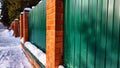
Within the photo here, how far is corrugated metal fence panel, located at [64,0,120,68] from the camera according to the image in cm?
217

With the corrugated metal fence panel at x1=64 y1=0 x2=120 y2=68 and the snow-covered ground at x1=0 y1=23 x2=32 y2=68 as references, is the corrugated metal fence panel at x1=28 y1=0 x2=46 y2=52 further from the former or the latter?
the corrugated metal fence panel at x1=64 y1=0 x2=120 y2=68

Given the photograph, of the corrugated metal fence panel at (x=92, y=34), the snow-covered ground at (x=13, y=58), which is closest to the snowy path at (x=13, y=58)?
the snow-covered ground at (x=13, y=58)

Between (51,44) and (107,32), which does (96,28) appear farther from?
(51,44)

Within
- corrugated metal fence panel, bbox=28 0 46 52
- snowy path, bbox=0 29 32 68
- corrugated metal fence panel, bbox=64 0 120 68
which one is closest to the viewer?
corrugated metal fence panel, bbox=64 0 120 68

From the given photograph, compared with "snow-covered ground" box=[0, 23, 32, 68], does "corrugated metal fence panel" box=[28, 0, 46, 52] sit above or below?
above

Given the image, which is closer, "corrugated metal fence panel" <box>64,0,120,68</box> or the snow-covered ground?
"corrugated metal fence panel" <box>64,0,120,68</box>

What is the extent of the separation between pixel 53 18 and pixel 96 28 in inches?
59.0

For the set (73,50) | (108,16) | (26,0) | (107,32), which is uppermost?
(26,0)

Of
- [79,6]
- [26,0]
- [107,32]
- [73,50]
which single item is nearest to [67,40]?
[73,50]

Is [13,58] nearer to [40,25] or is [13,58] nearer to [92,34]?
[40,25]

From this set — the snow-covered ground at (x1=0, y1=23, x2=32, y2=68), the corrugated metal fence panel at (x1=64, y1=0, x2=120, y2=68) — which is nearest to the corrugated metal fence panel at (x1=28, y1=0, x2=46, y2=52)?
the snow-covered ground at (x1=0, y1=23, x2=32, y2=68)

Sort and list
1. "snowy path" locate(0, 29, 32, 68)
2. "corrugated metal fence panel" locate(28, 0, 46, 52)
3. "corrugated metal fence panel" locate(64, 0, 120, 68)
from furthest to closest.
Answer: "snowy path" locate(0, 29, 32, 68)
"corrugated metal fence panel" locate(28, 0, 46, 52)
"corrugated metal fence panel" locate(64, 0, 120, 68)

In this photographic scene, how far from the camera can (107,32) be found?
2.28 meters

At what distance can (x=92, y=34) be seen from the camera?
264 cm
